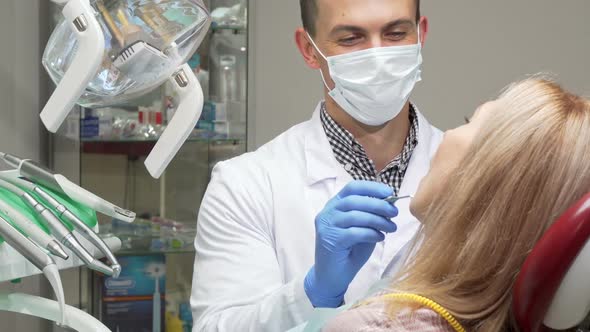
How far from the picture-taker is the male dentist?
1733 mm

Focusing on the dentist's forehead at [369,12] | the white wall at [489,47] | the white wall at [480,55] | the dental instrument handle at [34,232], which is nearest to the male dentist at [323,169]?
the dentist's forehead at [369,12]

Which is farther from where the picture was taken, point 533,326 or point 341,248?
point 341,248

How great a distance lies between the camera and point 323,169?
188 centimetres

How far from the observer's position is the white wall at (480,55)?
3.15 metres

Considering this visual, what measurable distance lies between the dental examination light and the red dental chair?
752 mm

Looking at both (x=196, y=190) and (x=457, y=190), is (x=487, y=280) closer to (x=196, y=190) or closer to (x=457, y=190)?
(x=457, y=190)

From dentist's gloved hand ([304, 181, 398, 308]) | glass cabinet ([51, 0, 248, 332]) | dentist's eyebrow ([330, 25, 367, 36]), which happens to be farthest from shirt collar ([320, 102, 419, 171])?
glass cabinet ([51, 0, 248, 332])

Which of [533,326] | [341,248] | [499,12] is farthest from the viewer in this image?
[499,12]

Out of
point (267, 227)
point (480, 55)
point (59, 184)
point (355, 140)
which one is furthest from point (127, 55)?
point (480, 55)

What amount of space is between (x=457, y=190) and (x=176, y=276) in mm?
2145

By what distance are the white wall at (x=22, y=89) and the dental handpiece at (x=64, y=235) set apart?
3.63 ft

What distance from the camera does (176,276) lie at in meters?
3.02

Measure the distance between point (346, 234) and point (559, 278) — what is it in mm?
586

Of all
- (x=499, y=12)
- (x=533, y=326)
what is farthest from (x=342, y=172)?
(x=499, y=12)
